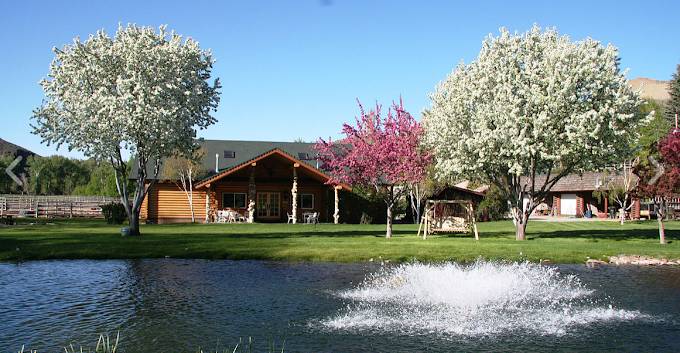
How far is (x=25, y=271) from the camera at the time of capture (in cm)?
1867

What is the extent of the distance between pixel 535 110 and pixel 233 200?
99.4 feet

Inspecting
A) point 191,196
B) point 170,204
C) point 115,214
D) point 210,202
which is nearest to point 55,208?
point 170,204

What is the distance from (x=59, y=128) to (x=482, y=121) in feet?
69.0

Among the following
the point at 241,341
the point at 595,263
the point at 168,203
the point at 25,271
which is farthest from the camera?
the point at 168,203

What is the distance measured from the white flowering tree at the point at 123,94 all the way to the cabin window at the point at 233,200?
795 inches

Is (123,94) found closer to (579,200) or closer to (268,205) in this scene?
(268,205)

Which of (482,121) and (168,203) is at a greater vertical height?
(482,121)

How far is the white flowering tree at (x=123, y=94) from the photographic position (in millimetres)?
28797

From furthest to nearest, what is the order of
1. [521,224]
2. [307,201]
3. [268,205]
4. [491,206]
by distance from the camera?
[491,206], [307,201], [268,205], [521,224]

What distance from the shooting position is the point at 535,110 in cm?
2811

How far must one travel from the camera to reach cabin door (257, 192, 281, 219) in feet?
171

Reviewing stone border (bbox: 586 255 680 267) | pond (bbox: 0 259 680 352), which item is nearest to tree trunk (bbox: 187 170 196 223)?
pond (bbox: 0 259 680 352)

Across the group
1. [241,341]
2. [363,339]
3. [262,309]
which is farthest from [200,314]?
[363,339]

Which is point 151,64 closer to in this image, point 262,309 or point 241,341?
point 262,309
